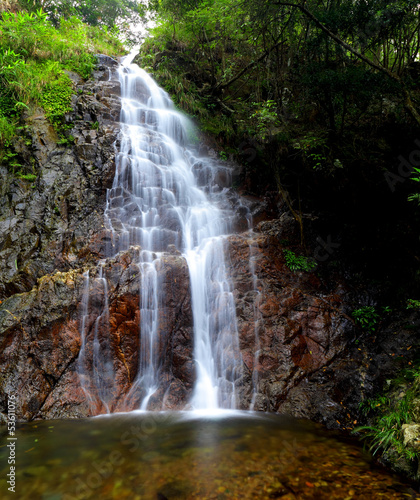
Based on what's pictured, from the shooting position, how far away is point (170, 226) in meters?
8.30

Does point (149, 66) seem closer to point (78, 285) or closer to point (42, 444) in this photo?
point (78, 285)

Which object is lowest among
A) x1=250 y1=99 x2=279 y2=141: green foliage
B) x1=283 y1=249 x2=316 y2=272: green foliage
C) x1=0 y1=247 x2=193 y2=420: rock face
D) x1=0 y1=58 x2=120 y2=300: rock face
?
x1=0 y1=247 x2=193 y2=420: rock face

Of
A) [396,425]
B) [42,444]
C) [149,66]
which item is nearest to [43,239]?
[42,444]

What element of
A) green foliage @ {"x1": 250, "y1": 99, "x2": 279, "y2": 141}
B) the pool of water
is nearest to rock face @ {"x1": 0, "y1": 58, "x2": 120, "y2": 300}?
the pool of water

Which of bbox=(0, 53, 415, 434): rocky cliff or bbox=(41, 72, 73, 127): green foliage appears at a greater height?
bbox=(41, 72, 73, 127): green foliage

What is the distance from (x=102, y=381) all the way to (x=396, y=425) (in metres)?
4.87

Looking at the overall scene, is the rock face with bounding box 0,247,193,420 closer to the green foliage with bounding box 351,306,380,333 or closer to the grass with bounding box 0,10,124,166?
the green foliage with bounding box 351,306,380,333

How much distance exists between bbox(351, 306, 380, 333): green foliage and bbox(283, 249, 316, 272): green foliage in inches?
59.6

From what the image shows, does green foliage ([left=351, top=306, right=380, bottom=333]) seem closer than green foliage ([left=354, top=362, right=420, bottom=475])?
No

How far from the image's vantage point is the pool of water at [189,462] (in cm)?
330

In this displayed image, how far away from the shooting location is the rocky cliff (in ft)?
18.0

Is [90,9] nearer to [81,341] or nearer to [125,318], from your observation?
[125,318]

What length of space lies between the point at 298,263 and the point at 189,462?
508 centimetres

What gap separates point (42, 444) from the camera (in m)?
4.30
